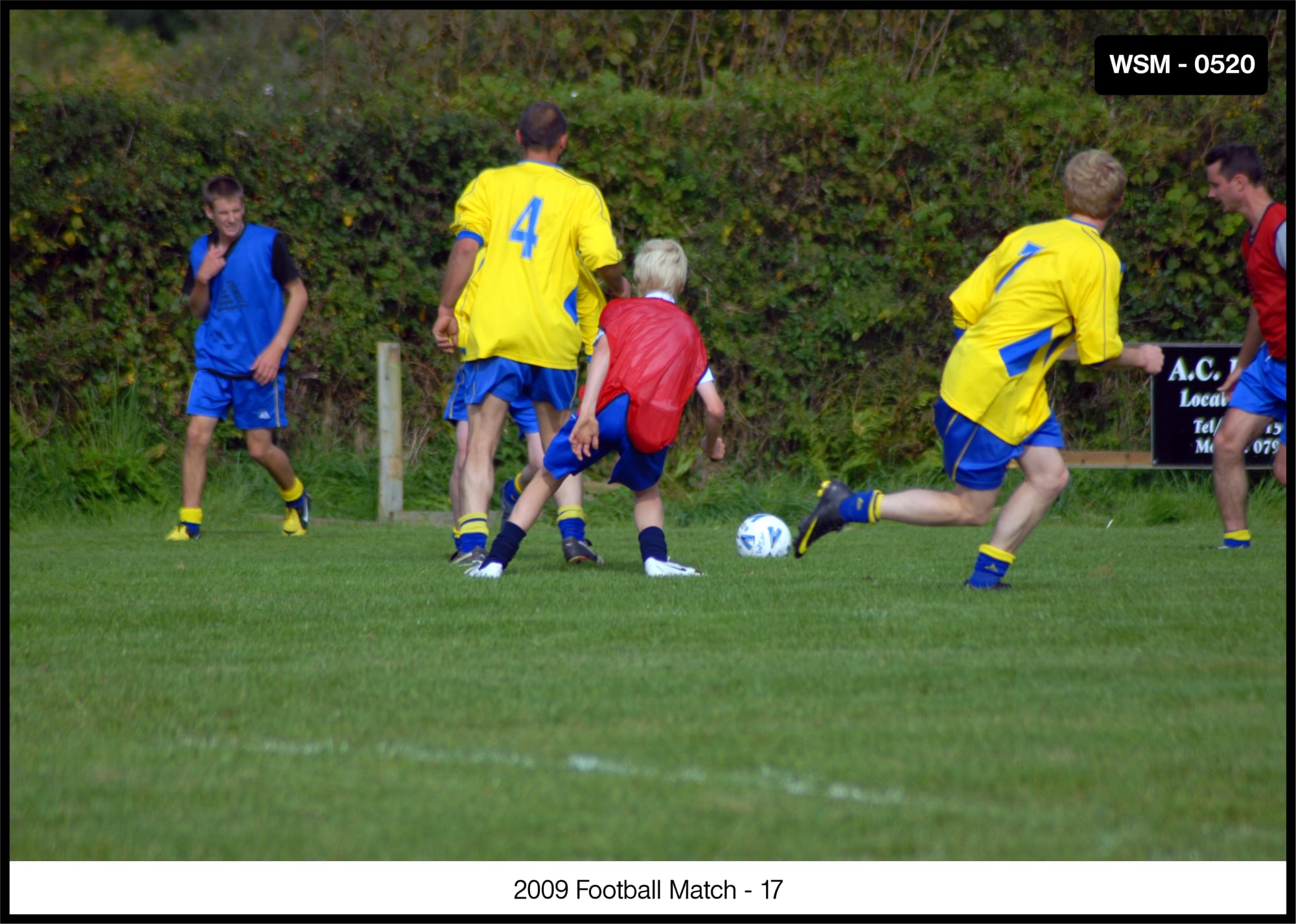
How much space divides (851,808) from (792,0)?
1195 cm

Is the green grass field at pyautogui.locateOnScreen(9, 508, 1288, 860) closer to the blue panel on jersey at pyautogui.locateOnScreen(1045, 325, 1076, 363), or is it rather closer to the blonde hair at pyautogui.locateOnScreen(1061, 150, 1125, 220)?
the blue panel on jersey at pyautogui.locateOnScreen(1045, 325, 1076, 363)

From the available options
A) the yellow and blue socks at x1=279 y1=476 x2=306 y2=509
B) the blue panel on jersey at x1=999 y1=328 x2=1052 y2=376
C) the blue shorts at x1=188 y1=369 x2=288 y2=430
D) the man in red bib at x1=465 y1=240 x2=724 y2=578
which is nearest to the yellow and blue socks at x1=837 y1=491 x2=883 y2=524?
the man in red bib at x1=465 y1=240 x2=724 y2=578

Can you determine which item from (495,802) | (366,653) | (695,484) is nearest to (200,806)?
(495,802)

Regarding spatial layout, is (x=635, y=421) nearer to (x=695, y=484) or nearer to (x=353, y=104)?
(x=695, y=484)

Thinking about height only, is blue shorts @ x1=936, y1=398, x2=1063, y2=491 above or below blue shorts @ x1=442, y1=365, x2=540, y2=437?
below

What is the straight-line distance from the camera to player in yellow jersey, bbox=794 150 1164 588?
5.67m

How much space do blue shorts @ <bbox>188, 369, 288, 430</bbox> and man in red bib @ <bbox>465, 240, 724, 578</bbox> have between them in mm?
3302

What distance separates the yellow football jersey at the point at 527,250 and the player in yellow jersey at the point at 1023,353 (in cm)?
187

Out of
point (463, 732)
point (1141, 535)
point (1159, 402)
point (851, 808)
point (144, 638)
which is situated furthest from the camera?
point (1159, 402)

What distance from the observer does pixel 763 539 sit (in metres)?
7.84

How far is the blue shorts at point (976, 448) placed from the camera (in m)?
5.80

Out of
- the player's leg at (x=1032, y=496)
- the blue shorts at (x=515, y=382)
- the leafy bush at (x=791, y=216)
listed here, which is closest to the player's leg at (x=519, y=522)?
the blue shorts at (x=515, y=382)

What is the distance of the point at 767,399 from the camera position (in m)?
12.2

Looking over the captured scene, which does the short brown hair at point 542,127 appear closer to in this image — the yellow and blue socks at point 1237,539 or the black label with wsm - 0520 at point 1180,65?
the yellow and blue socks at point 1237,539
